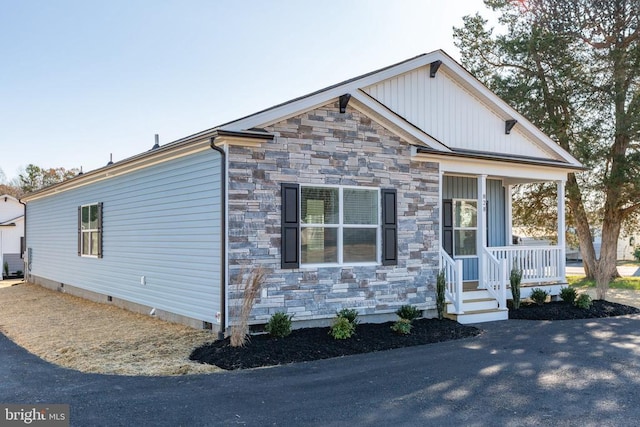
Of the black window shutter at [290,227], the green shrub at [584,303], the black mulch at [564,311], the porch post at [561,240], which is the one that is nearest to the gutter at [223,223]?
the black window shutter at [290,227]

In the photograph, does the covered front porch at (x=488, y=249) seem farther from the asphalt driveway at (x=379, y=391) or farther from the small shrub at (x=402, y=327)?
the asphalt driveway at (x=379, y=391)

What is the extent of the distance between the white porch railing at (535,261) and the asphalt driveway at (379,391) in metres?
4.12

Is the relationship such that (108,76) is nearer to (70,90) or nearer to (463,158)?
(70,90)

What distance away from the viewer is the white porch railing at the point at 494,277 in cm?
1122

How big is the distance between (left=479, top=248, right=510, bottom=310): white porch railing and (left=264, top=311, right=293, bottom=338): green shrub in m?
4.96

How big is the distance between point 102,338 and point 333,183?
15.4ft

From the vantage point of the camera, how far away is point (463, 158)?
37.6 feet

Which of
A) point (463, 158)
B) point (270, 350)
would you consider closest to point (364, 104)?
point (463, 158)

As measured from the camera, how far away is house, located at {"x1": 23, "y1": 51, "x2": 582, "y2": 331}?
28.9 feet

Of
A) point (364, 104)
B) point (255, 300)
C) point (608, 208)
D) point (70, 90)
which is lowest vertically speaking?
point (255, 300)

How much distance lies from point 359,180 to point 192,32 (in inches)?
319

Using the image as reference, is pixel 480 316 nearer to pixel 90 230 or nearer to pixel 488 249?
pixel 488 249

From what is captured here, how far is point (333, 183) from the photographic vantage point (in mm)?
9562

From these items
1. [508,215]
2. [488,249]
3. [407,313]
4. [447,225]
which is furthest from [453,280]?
[508,215]
